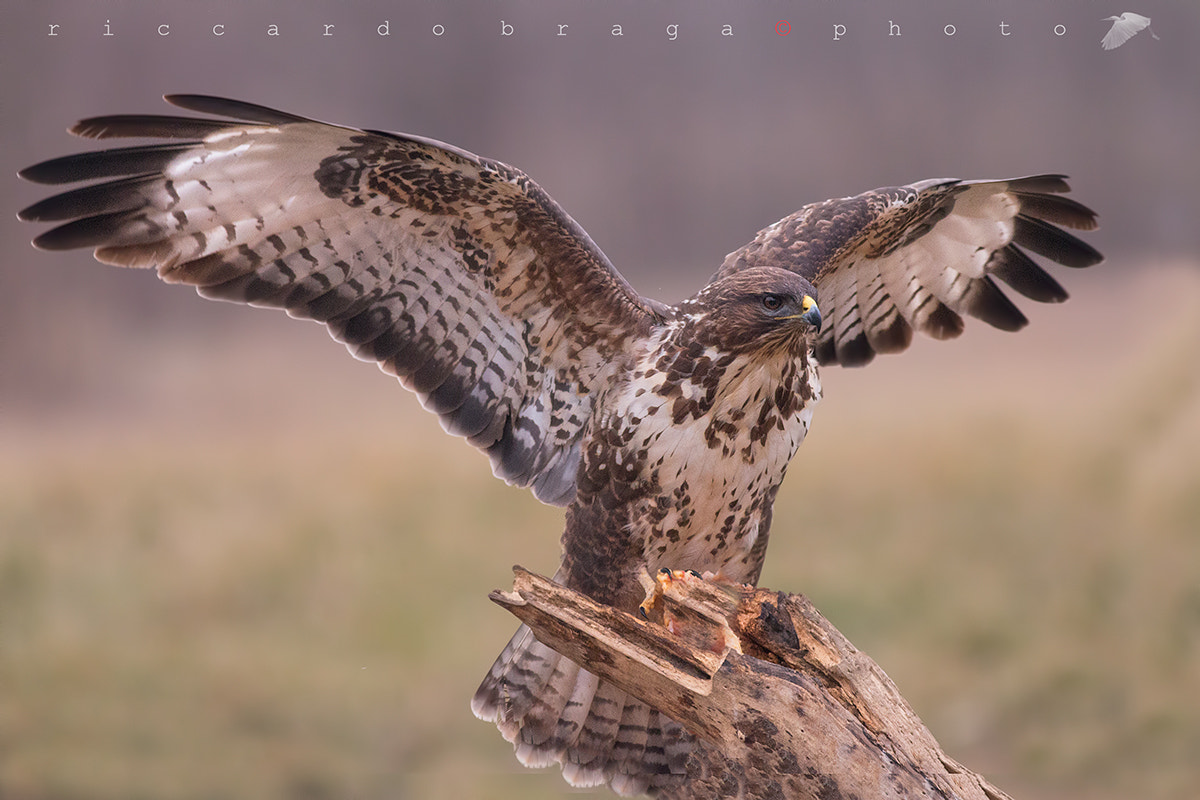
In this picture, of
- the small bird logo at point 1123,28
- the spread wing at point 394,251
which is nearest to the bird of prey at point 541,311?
the spread wing at point 394,251

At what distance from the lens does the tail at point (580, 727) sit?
2695mm

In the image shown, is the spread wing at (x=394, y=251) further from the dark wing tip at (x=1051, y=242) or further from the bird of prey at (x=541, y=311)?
the dark wing tip at (x=1051, y=242)

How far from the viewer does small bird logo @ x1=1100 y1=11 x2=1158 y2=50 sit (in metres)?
4.10

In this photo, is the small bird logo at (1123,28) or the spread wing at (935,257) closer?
the spread wing at (935,257)

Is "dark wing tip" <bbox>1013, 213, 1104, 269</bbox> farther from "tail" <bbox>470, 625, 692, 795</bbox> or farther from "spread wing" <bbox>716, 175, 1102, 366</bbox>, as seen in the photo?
"tail" <bbox>470, 625, 692, 795</bbox>

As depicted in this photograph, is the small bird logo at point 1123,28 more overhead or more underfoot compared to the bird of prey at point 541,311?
more overhead

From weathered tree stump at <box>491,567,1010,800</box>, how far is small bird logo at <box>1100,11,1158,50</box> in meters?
3.17

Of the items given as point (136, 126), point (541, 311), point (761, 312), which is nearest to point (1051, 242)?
point (761, 312)

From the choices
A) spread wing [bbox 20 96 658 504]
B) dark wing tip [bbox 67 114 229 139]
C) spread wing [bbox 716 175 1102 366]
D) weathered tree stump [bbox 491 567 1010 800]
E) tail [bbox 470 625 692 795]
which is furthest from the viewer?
spread wing [bbox 716 175 1102 366]

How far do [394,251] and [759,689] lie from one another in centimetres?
131

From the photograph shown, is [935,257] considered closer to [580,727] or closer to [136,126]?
[580,727]

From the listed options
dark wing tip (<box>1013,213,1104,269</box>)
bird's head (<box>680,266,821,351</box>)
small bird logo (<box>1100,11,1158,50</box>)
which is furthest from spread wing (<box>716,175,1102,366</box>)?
small bird logo (<box>1100,11,1158,50</box>)

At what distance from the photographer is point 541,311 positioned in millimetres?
2625

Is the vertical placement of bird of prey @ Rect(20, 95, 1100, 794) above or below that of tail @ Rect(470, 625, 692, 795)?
above
